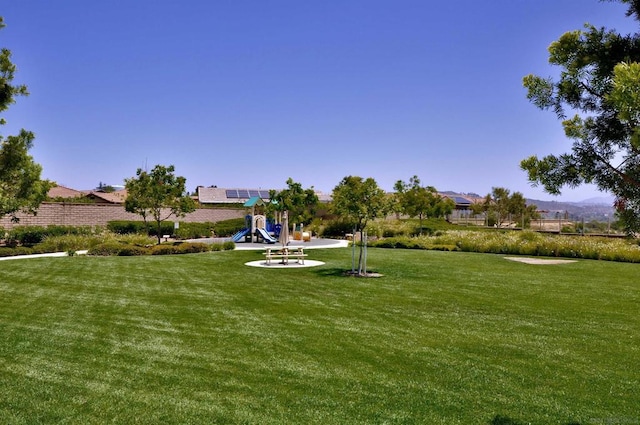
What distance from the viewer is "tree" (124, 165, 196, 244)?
73.5ft

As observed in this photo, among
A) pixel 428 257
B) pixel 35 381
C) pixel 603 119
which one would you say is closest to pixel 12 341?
pixel 35 381

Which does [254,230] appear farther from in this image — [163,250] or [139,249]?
[139,249]

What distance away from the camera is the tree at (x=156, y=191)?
22.4 metres

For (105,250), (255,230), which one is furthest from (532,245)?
(105,250)

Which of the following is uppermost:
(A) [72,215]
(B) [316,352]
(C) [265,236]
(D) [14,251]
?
(A) [72,215]

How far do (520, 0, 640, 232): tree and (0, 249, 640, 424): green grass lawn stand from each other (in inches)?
94.0

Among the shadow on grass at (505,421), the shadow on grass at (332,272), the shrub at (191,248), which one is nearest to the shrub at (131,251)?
the shrub at (191,248)

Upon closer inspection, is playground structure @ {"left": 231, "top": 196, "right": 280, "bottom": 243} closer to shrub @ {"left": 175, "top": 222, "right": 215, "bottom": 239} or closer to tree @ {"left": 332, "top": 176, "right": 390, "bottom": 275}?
shrub @ {"left": 175, "top": 222, "right": 215, "bottom": 239}

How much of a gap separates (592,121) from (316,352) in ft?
14.4

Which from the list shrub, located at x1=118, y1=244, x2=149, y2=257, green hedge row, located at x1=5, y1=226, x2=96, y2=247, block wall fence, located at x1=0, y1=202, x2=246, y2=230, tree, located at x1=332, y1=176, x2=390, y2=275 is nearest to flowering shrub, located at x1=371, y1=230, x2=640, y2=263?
tree, located at x1=332, y1=176, x2=390, y2=275

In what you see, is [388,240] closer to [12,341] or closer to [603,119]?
[12,341]

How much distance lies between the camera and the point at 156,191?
73.1 feet

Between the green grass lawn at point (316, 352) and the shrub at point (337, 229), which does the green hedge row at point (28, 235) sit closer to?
the green grass lawn at point (316, 352)

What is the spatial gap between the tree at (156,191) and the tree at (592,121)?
20949 mm
